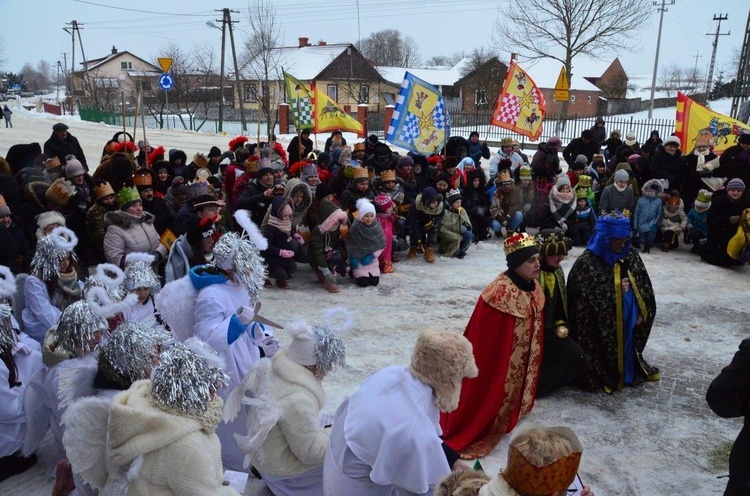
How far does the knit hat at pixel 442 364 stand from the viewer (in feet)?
9.57

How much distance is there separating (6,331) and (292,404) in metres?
2.19

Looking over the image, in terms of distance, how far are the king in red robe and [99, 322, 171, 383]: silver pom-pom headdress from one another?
2516mm

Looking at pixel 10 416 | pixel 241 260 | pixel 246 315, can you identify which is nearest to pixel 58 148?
Answer: pixel 10 416

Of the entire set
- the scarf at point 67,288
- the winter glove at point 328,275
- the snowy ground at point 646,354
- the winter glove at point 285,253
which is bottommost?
the snowy ground at point 646,354

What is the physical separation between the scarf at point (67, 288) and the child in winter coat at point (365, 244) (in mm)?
4129

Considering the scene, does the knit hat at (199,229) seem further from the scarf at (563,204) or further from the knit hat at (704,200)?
the knit hat at (704,200)

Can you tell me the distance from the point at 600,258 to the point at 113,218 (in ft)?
16.4

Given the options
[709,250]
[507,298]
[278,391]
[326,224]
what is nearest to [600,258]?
[507,298]

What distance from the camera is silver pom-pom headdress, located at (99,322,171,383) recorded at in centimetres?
318

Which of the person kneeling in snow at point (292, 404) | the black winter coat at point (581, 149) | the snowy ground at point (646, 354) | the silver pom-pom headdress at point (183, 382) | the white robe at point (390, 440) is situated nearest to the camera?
the silver pom-pom headdress at point (183, 382)

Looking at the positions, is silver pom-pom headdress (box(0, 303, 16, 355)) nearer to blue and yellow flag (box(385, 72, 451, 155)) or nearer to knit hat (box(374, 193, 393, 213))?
knit hat (box(374, 193, 393, 213))

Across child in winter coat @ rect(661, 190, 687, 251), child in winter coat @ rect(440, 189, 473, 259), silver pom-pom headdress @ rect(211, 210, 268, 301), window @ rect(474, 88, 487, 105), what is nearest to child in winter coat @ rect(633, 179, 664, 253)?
child in winter coat @ rect(661, 190, 687, 251)

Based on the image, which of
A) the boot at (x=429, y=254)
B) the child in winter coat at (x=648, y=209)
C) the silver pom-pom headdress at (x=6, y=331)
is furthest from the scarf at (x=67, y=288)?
the child in winter coat at (x=648, y=209)

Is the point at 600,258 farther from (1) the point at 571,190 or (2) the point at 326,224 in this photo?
(1) the point at 571,190
